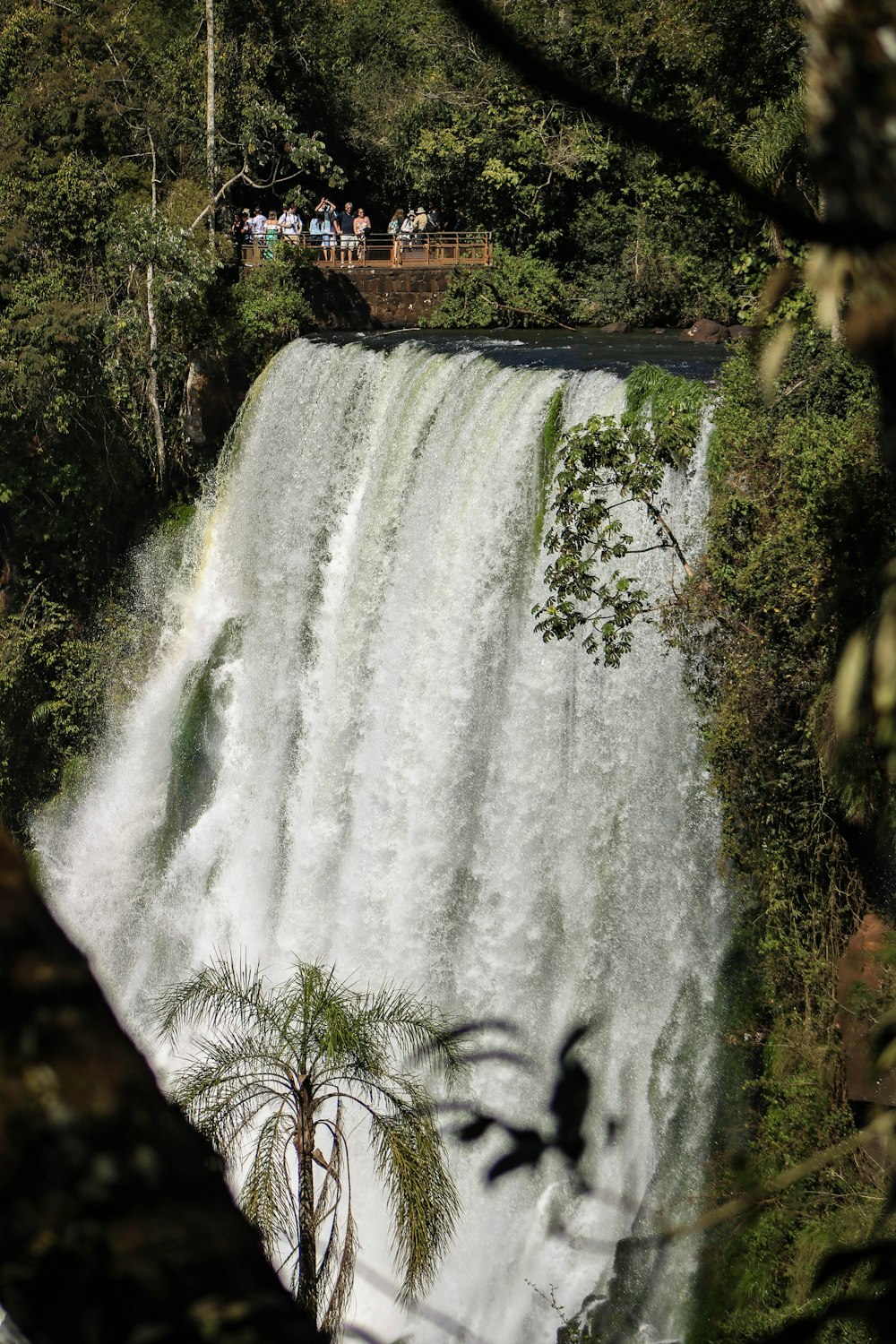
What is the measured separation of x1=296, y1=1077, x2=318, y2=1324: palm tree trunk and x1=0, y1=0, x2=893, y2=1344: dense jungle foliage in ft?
10.3

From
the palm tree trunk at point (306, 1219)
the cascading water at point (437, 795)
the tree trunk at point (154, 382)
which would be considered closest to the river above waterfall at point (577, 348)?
the cascading water at point (437, 795)

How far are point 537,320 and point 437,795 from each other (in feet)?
37.4

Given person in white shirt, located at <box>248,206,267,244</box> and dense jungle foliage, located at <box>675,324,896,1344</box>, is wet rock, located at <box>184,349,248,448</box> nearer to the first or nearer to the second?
person in white shirt, located at <box>248,206,267,244</box>

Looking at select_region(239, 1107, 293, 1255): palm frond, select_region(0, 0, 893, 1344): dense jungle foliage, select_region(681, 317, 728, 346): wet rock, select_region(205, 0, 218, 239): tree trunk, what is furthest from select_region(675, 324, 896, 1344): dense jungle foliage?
select_region(205, 0, 218, 239): tree trunk

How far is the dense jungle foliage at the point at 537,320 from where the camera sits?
9.78 metres

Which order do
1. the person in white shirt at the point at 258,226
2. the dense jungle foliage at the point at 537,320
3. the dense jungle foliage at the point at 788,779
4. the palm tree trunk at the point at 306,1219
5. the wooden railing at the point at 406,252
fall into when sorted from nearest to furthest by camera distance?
1. the palm tree trunk at the point at 306,1219
2. the dense jungle foliage at the point at 788,779
3. the dense jungle foliage at the point at 537,320
4. the wooden railing at the point at 406,252
5. the person in white shirt at the point at 258,226

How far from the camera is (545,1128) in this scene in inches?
423

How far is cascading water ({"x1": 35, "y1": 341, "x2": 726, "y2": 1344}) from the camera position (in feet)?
33.1

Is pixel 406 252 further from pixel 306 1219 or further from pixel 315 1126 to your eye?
pixel 306 1219

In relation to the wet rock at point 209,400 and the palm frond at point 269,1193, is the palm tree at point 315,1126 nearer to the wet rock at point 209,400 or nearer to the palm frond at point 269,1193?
the palm frond at point 269,1193

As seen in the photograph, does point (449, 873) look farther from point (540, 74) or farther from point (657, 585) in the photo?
point (540, 74)

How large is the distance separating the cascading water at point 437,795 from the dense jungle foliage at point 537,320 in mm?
575

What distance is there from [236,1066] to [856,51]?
664 cm

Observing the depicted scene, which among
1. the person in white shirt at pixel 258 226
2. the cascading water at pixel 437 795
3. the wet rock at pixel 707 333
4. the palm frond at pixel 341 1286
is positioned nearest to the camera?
the palm frond at pixel 341 1286
